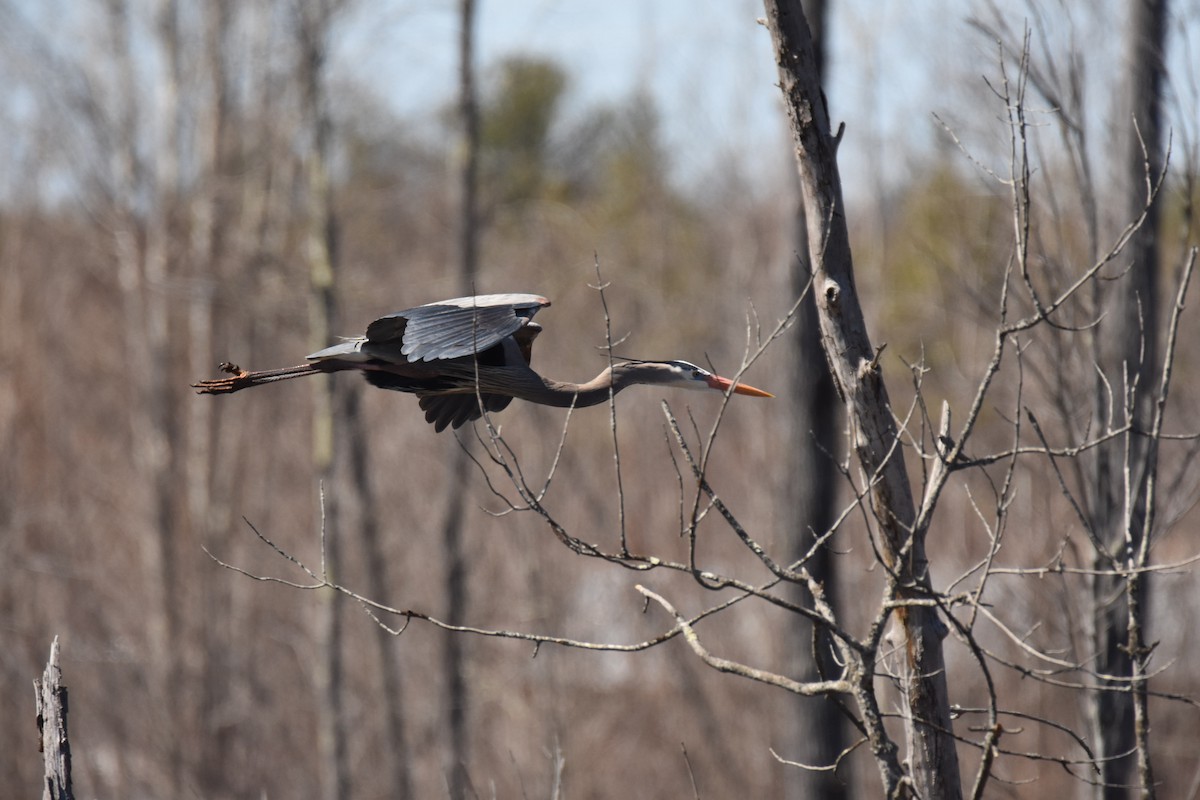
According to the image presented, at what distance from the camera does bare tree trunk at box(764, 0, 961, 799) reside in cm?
376

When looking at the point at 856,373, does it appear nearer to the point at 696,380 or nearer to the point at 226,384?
the point at 696,380

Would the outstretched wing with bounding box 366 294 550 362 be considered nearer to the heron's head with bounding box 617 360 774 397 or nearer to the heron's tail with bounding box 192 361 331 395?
the heron's tail with bounding box 192 361 331 395

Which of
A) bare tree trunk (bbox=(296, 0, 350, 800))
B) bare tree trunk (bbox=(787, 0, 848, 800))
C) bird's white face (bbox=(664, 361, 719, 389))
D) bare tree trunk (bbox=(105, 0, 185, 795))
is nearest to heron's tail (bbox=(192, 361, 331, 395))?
bird's white face (bbox=(664, 361, 719, 389))

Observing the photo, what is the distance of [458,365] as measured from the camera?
3.87m

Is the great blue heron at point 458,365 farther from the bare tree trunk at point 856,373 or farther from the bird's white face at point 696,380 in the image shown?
the bare tree trunk at point 856,373

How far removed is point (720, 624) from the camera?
1534 cm

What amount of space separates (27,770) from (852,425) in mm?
13972

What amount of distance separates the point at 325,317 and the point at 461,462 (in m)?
2.01

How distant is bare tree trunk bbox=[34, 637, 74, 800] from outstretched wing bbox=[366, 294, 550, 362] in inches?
58.4

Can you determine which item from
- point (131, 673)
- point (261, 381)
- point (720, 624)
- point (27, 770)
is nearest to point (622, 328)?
point (720, 624)

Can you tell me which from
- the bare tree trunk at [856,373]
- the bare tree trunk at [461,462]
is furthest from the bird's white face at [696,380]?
the bare tree trunk at [461,462]

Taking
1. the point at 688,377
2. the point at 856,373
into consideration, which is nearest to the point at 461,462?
the point at 688,377

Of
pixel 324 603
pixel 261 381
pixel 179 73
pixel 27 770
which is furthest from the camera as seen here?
pixel 179 73

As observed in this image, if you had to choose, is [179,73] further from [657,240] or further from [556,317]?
[657,240]
